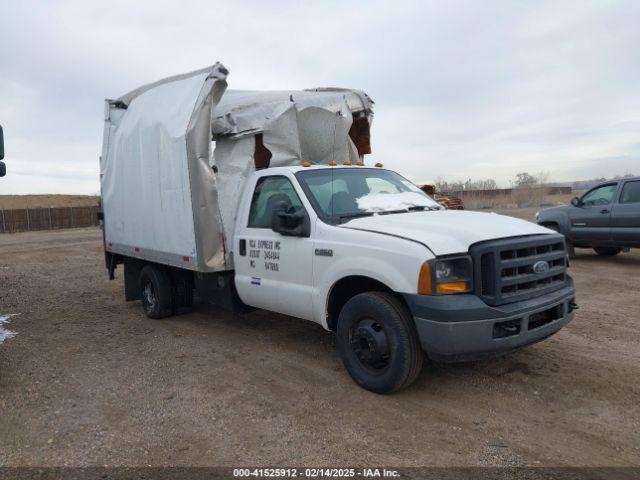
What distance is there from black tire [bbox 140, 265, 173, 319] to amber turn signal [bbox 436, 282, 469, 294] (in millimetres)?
4493

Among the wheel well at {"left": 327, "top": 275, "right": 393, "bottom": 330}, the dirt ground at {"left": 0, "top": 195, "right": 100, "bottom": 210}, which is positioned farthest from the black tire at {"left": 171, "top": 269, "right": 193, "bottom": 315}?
the dirt ground at {"left": 0, "top": 195, "right": 100, "bottom": 210}

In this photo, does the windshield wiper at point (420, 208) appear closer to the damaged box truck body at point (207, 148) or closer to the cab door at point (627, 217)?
the damaged box truck body at point (207, 148)

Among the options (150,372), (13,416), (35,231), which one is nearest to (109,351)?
(150,372)

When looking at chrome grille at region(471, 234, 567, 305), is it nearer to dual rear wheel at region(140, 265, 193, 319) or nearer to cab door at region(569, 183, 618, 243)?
dual rear wheel at region(140, 265, 193, 319)

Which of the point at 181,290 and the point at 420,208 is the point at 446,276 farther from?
the point at 181,290

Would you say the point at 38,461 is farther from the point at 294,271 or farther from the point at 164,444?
the point at 294,271

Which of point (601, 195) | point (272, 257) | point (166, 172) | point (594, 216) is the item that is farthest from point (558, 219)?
point (166, 172)

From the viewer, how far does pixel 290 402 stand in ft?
13.7

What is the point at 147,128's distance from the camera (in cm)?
650

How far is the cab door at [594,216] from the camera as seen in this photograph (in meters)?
10.7

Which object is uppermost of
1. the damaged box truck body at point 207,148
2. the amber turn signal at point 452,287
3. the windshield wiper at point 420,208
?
the damaged box truck body at point 207,148

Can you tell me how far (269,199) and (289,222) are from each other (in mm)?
663

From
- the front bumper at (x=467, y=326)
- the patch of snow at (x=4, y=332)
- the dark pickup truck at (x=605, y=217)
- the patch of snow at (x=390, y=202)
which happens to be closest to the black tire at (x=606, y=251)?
the dark pickup truck at (x=605, y=217)

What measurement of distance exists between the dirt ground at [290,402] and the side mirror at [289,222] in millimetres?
1375
